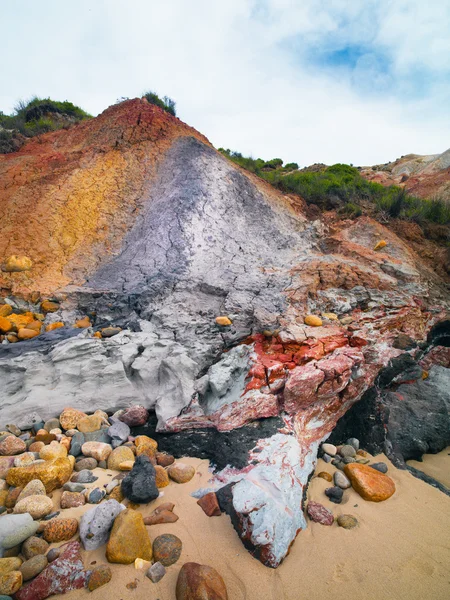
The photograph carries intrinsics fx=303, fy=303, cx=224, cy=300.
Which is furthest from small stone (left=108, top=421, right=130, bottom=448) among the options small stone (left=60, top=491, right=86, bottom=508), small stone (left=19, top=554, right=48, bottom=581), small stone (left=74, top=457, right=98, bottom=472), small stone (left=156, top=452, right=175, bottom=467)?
small stone (left=19, top=554, right=48, bottom=581)

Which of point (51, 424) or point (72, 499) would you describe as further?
point (51, 424)

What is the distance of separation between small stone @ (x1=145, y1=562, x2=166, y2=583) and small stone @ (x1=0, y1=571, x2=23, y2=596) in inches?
26.5

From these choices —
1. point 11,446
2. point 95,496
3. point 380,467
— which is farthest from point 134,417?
point 380,467

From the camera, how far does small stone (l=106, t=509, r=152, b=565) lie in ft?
5.97

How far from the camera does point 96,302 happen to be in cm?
482

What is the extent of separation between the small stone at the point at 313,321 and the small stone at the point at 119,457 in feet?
8.65

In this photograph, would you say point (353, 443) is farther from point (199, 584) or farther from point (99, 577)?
point (99, 577)

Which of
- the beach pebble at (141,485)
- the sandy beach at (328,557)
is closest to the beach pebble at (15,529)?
the sandy beach at (328,557)

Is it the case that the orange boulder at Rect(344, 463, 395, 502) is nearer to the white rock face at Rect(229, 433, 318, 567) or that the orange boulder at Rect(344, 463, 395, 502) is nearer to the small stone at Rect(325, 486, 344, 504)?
the small stone at Rect(325, 486, 344, 504)

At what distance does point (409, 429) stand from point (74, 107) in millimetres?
15649

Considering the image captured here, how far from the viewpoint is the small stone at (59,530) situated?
1917 mm

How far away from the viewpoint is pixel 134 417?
3176 mm

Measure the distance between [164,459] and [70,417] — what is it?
1093 millimetres

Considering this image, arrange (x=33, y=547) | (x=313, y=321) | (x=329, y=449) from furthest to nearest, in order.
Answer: (x=313, y=321) → (x=329, y=449) → (x=33, y=547)
